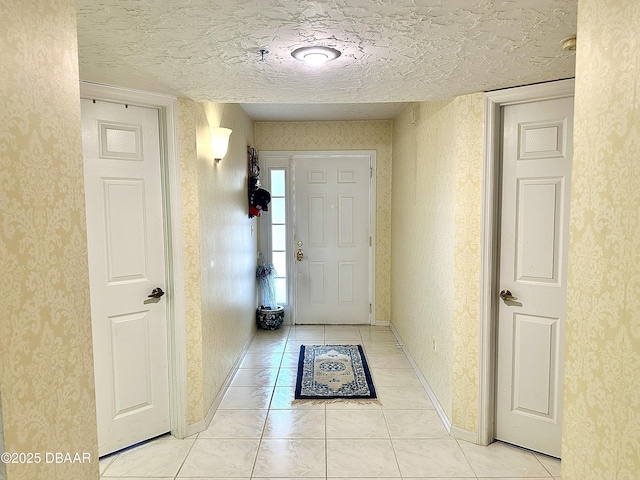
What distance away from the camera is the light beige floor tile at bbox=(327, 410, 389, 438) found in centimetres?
275

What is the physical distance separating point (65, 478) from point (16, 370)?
Result: 33 centimetres

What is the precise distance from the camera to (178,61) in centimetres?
196

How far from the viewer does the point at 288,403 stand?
3184mm

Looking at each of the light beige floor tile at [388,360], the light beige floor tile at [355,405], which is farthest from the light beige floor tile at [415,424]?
the light beige floor tile at [388,360]

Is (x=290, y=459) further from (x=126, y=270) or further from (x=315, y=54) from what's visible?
(x=315, y=54)

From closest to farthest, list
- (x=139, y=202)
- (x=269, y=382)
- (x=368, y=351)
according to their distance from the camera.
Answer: (x=139, y=202)
(x=269, y=382)
(x=368, y=351)

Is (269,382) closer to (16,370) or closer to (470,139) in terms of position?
(470,139)

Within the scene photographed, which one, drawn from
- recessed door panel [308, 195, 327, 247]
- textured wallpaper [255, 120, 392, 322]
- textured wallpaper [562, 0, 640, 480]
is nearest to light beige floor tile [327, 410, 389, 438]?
textured wallpaper [562, 0, 640, 480]

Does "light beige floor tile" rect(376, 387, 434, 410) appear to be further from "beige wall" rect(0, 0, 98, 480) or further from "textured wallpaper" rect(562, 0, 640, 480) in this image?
"beige wall" rect(0, 0, 98, 480)

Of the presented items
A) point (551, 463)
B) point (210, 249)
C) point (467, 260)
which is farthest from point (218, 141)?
point (551, 463)

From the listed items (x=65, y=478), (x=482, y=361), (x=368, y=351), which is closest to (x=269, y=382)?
(x=368, y=351)

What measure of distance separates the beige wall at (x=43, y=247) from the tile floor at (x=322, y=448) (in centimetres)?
152

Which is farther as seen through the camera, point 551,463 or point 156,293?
point 156,293

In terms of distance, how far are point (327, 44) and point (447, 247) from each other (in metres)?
1.59
